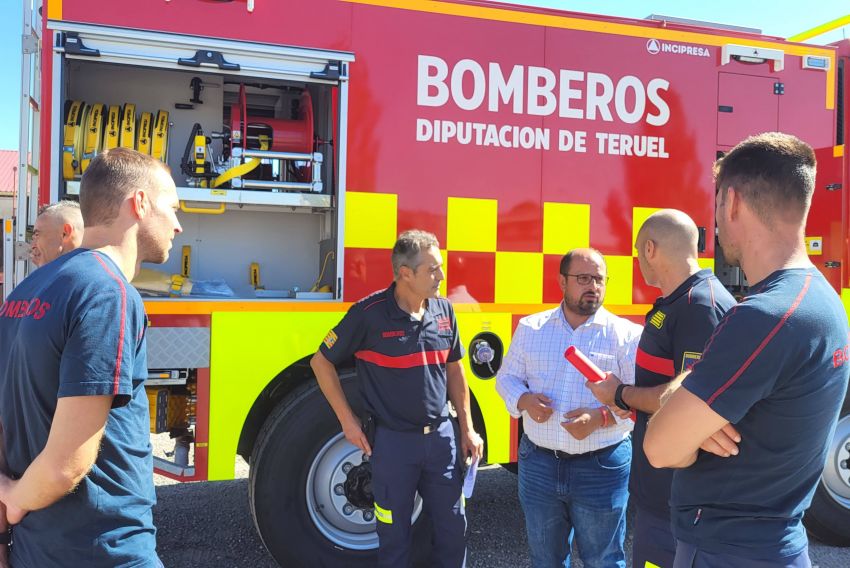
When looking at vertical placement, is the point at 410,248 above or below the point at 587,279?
above

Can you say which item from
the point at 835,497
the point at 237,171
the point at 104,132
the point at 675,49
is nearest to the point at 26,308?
the point at 237,171

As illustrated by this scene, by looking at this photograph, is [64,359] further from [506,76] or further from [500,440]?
[506,76]

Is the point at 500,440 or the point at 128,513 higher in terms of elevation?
the point at 128,513

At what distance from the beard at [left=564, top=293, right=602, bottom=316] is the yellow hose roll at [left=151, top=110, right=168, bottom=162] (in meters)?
2.21

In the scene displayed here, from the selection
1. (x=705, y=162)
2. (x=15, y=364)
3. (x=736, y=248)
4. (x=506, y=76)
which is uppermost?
(x=506, y=76)

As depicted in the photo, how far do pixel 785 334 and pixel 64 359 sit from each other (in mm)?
1513

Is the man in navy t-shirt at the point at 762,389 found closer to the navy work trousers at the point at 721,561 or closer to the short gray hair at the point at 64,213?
the navy work trousers at the point at 721,561

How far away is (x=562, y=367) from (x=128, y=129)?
2.48 m

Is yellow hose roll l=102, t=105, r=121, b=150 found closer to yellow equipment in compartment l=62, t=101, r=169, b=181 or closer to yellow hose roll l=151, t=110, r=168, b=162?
yellow equipment in compartment l=62, t=101, r=169, b=181

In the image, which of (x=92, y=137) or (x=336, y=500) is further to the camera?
(x=336, y=500)

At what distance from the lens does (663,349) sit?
226 cm

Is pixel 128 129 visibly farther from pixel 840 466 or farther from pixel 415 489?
pixel 840 466

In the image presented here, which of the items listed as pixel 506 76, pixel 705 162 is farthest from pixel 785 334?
→ pixel 705 162

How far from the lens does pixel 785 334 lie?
53.5 inches
